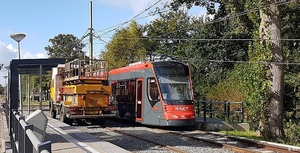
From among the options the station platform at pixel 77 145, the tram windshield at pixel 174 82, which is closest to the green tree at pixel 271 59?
the tram windshield at pixel 174 82

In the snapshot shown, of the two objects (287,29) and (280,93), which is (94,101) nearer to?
(280,93)

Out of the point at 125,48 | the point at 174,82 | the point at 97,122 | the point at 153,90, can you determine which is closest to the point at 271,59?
the point at 174,82

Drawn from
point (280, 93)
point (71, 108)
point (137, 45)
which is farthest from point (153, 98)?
point (137, 45)

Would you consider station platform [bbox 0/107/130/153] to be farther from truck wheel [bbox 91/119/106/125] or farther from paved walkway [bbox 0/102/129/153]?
truck wheel [bbox 91/119/106/125]

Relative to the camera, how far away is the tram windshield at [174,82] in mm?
17719

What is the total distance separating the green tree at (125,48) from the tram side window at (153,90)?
1026 inches

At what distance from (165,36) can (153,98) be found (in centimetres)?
2955

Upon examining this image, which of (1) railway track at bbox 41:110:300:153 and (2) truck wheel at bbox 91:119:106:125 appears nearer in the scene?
(1) railway track at bbox 41:110:300:153

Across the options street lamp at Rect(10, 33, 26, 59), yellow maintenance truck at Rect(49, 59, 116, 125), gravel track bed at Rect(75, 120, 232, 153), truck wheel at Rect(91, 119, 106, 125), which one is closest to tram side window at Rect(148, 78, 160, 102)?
gravel track bed at Rect(75, 120, 232, 153)

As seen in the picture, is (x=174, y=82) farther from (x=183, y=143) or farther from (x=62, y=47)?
(x=62, y=47)

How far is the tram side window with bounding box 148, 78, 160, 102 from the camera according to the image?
18062 millimetres

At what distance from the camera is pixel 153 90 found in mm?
18312

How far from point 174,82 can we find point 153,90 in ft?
3.57

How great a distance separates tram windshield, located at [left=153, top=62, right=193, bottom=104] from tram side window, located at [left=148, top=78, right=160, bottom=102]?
37 centimetres
